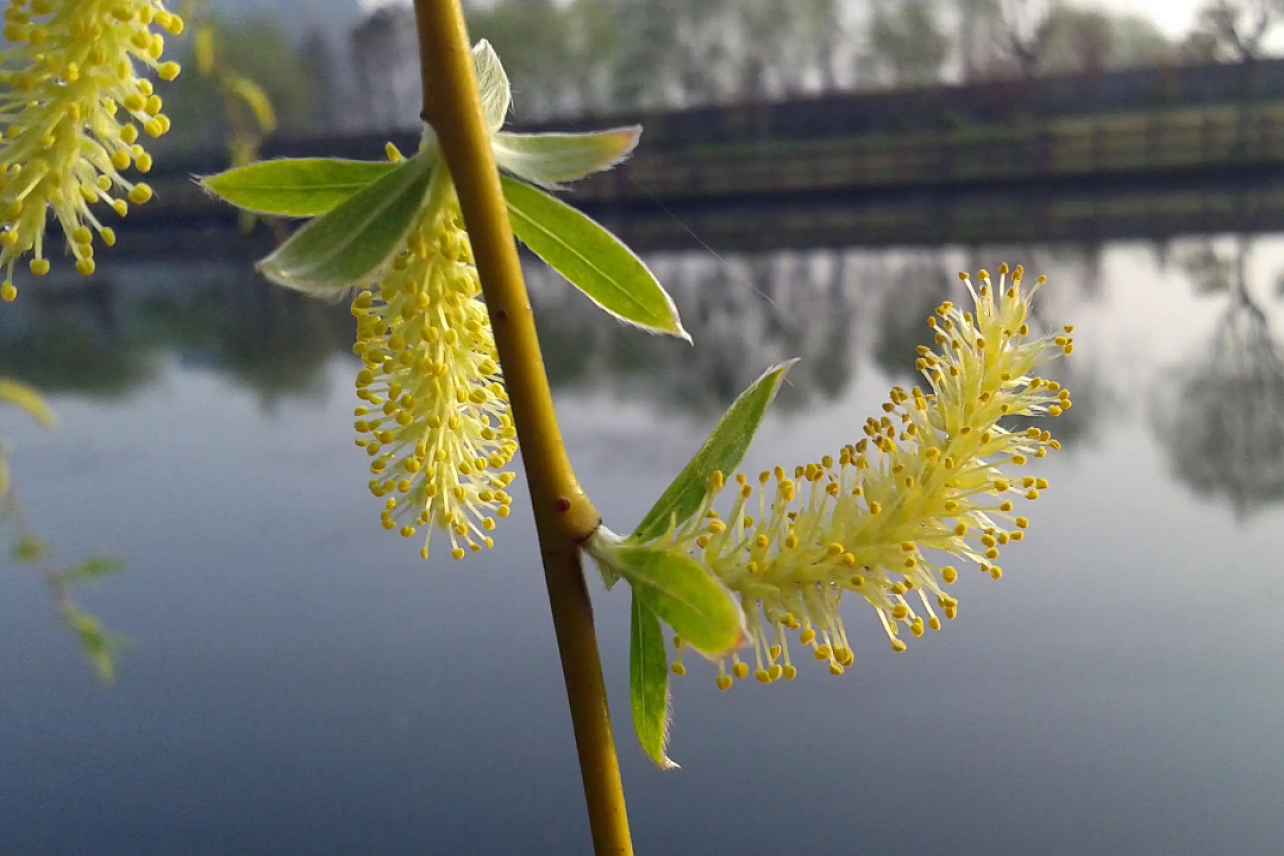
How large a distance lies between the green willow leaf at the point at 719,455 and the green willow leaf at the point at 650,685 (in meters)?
0.02

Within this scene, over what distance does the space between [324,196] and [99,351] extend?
3903 mm

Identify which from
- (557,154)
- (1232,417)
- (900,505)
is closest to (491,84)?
(557,154)

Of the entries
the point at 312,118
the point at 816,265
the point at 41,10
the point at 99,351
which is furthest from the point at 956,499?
the point at 99,351

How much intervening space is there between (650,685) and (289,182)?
0.14m

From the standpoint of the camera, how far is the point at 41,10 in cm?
21

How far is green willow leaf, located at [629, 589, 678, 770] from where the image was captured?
0.21 metres

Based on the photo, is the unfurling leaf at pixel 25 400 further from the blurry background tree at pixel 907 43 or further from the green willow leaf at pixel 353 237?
the blurry background tree at pixel 907 43

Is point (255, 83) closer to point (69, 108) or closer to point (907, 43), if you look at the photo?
point (69, 108)

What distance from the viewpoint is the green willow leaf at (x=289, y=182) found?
211 mm

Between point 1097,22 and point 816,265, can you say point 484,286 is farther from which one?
point 816,265

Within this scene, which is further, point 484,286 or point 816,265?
point 816,265

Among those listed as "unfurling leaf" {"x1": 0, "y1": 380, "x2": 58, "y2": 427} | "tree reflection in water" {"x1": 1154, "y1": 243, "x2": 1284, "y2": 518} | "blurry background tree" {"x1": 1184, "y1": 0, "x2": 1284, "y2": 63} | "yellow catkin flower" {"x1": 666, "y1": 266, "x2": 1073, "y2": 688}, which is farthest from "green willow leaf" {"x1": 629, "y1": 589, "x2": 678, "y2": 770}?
"blurry background tree" {"x1": 1184, "y1": 0, "x2": 1284, "y2": 63}

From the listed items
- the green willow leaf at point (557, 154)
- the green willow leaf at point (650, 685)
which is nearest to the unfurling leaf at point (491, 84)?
the green willow leaf at point (557, 154)

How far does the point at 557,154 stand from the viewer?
0.68 ft
